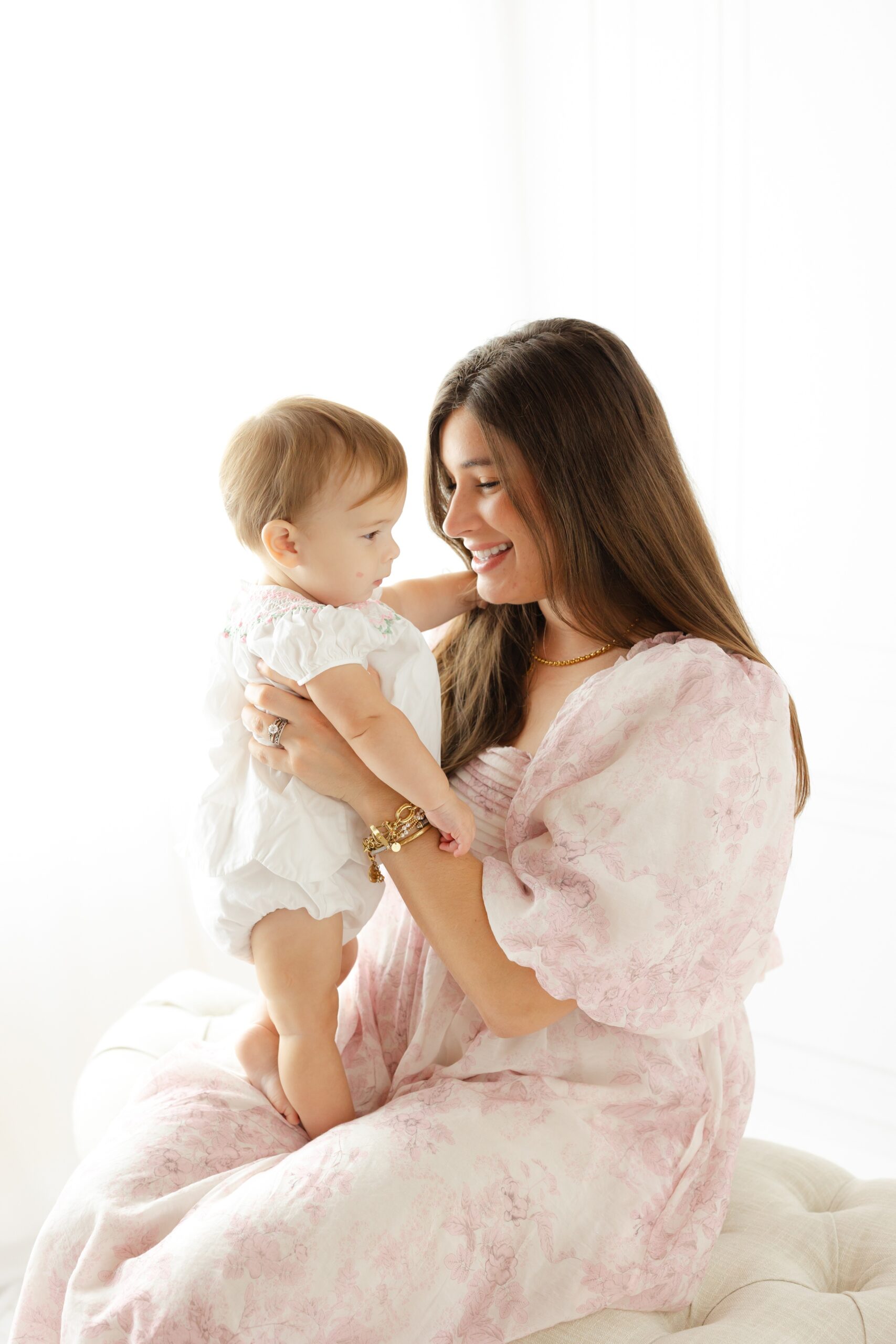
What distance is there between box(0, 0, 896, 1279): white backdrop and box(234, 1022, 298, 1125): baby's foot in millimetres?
851

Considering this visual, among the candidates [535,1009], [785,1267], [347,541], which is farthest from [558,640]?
[785,1267]

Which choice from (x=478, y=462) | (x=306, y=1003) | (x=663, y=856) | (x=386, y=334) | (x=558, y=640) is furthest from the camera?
(x=386, y=334)

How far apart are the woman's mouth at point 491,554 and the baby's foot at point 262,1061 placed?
70cm

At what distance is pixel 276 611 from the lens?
135 cm

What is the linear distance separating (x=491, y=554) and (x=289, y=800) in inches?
18.0

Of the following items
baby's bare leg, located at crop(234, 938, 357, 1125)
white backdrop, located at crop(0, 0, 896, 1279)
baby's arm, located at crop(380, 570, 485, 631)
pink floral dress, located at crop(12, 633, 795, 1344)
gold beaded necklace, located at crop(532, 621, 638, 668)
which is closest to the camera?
pink floral dress, located at crop(12, 633, 795, 1344)

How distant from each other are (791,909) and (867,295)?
1550 mm

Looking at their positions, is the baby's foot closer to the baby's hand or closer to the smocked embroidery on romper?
the baby's hand

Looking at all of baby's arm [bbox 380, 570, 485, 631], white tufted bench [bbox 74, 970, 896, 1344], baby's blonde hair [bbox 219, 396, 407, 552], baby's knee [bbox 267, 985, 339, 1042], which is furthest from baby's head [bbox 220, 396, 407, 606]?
white tufted bench [bbox 74, 970, 896, 1344]

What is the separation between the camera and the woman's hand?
1.33 metres

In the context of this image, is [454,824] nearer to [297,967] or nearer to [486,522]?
[297,967]

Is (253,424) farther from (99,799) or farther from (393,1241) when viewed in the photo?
(99,799)

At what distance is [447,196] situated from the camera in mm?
2986

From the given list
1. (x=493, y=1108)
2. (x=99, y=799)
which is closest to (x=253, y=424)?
(x=493, y=1108)
